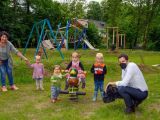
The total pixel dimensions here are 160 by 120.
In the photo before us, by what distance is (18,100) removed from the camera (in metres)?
10.6

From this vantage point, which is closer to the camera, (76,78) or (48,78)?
(76,78)

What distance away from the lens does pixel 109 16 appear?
51875mm

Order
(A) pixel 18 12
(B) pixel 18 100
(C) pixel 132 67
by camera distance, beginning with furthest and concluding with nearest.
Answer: (A) pixel 18 12, (B) pixel 18 100, (C) pixel 132 67

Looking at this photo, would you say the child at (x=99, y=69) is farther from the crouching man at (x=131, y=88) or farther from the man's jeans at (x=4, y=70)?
the man's jeans at (x=4, y=70)

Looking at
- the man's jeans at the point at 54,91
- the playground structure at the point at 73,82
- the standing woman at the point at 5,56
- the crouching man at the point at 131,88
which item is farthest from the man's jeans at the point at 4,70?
the crouching man at the point at 131,88

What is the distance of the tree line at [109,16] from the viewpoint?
154 ft

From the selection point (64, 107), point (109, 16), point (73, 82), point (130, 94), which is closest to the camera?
point (130, 94)

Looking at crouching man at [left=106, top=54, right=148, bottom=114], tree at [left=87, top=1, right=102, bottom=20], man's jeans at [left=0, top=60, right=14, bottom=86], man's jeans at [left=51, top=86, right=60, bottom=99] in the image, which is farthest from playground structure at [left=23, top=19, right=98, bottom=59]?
tree at [left=87, top=1, right=102, bottom=20]

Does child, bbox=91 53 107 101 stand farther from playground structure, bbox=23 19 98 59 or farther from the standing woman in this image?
playground structure, bbox=23 19 98 59

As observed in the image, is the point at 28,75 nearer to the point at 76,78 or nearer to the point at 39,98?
the point at 39,98

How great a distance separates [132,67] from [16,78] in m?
7.19

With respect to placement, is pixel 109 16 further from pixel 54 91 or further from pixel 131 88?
pixel 131 88

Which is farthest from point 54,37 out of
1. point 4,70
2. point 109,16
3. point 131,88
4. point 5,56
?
point 109,16

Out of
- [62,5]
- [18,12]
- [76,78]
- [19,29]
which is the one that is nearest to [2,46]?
[76,78]
